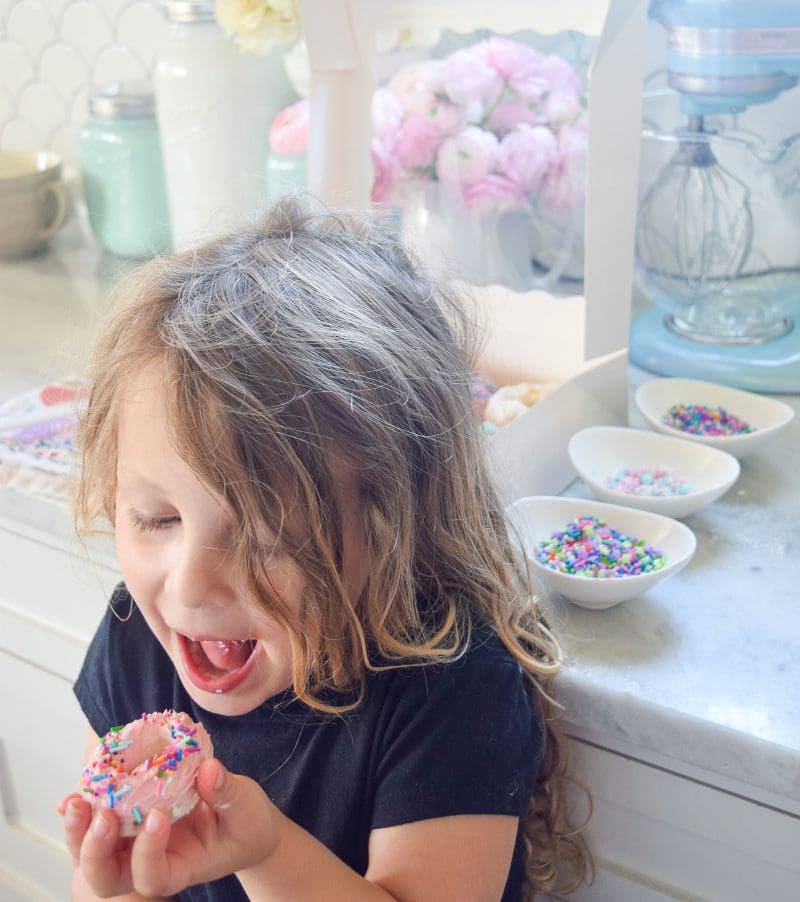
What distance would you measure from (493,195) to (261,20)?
359mm

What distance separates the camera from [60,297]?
1.46 m

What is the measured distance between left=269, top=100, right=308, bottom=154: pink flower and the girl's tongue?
756mm

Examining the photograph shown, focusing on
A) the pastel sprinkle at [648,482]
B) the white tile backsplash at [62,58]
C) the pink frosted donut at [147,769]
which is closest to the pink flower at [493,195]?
the pastel sprinkle at [648,482]

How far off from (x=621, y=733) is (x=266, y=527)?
0.88ft

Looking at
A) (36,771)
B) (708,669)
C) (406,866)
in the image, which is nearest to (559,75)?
(708,669)

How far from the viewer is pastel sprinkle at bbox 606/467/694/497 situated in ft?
2.88

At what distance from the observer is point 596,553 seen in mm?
789

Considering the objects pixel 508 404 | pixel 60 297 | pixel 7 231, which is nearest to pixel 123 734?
pixel 508 404

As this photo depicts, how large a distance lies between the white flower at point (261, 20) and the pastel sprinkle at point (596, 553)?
676 mm

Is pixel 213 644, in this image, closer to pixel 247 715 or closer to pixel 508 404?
pixel 247 715

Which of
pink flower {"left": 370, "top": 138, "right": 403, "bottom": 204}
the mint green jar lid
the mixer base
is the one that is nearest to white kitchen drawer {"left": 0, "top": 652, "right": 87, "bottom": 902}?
pink flower {"left": 370, "top": 138, "right": 403, "bottom": 204}

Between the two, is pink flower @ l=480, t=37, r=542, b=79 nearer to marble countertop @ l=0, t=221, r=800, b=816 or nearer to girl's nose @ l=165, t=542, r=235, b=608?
marble countertop @ l=0, t=221, r=800, b=816

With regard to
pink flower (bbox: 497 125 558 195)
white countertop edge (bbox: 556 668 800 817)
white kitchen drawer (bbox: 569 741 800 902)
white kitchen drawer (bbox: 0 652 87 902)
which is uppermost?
pink flower (bbox: 497 125 558 195)

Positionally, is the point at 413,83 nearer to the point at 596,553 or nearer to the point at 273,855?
the point at 596,553
